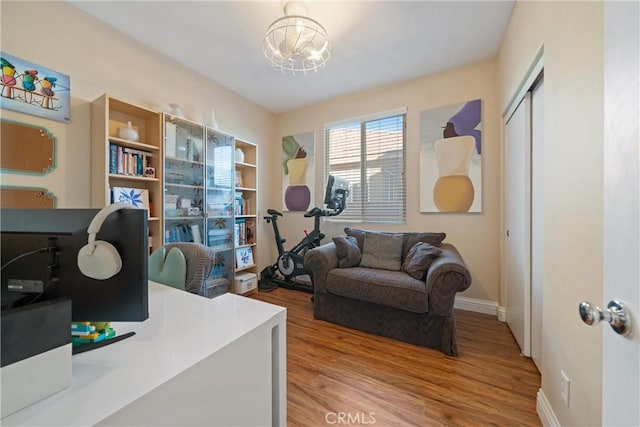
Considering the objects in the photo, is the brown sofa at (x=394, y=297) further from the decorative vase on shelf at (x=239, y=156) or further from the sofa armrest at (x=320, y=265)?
the decorative vase on shelf at (x=239, y=156)

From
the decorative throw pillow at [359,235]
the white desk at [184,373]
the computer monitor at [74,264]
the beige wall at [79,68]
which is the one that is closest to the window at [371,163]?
the decorative throw pillow at [359,235]

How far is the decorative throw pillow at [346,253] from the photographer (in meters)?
2.58

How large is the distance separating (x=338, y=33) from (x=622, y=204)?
2.41 m

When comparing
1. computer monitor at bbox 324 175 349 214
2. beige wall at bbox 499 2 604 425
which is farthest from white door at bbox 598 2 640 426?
computer monitor at bbox 324 175 349 214

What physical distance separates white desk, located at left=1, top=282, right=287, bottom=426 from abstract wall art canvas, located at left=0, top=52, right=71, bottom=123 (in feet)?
6.43

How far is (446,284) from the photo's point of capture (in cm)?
189

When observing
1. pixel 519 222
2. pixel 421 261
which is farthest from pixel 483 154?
pixel 421 261

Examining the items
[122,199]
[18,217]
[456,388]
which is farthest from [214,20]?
[456,388]

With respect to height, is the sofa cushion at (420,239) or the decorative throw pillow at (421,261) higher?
the sofa cushion at (420,239)

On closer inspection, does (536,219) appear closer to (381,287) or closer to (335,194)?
(381,287)

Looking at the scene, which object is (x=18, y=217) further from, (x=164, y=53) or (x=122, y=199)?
(x=164, y=53)

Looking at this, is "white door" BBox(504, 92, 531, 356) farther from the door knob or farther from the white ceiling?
the door knob

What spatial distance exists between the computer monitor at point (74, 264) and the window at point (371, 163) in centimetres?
290

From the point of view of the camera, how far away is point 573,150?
1.07 meters
